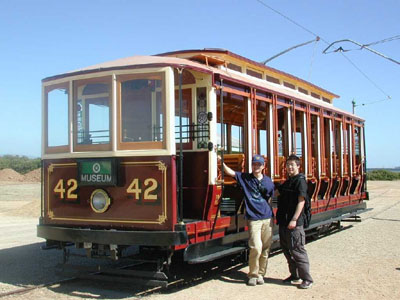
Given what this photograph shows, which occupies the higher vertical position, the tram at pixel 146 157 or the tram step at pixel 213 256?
the tram at pixel 146 157

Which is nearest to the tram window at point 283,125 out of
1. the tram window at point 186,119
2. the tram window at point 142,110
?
the tram window at point 186,119

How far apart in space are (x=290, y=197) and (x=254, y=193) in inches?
20.0

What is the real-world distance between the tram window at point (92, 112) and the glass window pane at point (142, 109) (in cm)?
28

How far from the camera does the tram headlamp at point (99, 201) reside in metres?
6.75

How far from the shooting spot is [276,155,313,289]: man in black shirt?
6.84 metres

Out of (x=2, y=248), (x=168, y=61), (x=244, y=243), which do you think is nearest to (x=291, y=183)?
A: (x=244, y=243)

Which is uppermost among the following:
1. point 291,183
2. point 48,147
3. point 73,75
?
point 73,75

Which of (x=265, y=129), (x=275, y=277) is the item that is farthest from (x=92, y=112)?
(x=275, y=277)

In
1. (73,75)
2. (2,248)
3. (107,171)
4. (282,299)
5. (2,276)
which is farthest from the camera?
(2,248)

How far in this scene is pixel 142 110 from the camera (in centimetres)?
693

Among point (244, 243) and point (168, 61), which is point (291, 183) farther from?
point (168, 61)

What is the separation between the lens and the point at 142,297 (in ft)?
21.1

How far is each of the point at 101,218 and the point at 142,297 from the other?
1.22m

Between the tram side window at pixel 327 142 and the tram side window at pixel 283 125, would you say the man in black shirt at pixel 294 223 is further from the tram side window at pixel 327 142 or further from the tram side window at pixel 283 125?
the tram side window at pixel 327 142
